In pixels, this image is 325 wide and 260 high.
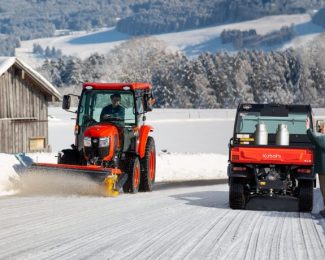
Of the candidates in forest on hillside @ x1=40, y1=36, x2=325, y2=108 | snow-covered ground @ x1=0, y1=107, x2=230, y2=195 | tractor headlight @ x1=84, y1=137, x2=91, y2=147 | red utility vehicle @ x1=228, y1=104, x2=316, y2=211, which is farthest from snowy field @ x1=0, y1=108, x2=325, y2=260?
forest on hillside @ x1=40, y1=36, x2=325, y2=108

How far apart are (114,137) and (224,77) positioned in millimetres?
113029

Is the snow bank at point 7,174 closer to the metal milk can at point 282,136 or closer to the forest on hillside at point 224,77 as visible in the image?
the metal milk can at point 282,136

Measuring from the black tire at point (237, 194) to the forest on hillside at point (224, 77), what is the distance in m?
103

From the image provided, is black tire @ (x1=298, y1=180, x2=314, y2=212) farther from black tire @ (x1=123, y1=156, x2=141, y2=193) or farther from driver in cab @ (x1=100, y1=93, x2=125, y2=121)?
driver in cab @ (x1=100, y1=93, x2=125, y2=121)

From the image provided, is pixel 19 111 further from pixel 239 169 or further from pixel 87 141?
pixel 239 169

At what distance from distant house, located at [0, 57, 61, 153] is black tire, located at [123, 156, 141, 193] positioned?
608 inches

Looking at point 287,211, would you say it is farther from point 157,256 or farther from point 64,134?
point 64,134

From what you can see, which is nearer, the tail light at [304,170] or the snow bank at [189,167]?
the tail light at [304,170]

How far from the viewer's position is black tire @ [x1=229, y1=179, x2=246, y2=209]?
13461mm

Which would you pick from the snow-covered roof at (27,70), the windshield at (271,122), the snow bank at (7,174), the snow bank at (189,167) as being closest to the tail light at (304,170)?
the windshield at (271,122)

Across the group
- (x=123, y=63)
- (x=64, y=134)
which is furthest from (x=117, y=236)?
(x=123, y=63)

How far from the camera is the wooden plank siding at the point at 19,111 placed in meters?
31.8

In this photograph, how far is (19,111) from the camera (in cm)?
3272

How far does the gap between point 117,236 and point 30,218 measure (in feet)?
6.78
